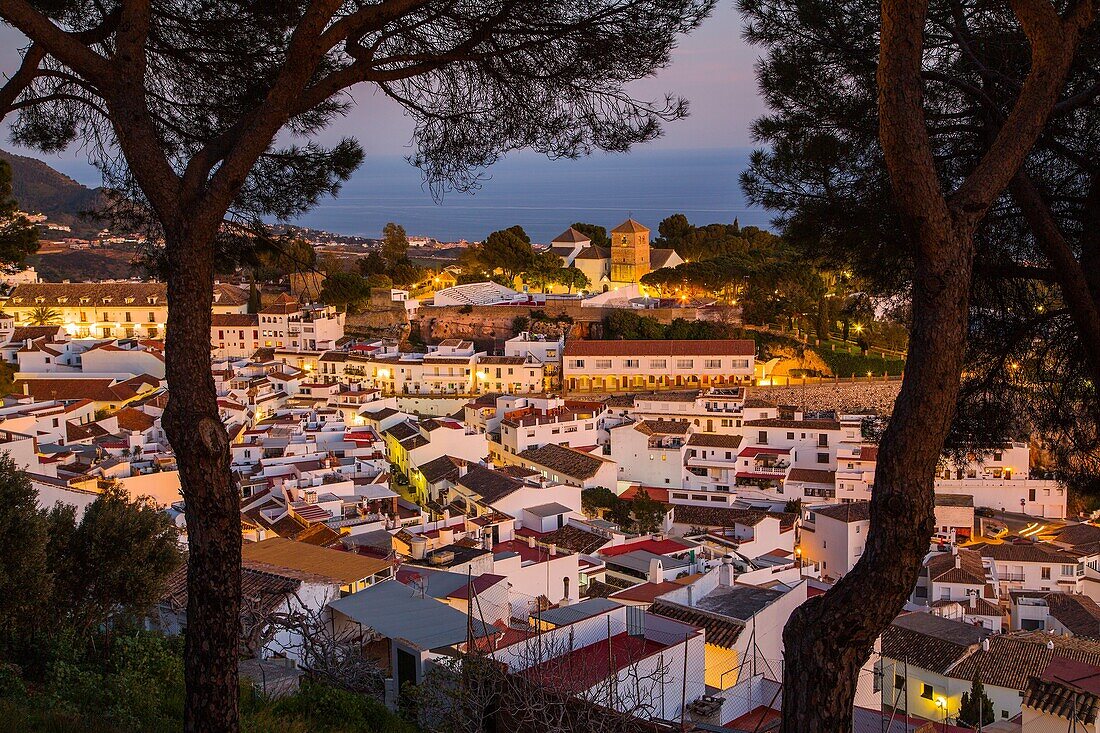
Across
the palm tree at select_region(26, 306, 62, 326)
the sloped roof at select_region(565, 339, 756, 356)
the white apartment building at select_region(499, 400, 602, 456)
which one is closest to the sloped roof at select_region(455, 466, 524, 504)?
the white apartment building at select_region(499, 400, 602, 456)

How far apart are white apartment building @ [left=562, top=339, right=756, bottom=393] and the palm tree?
14829 mm

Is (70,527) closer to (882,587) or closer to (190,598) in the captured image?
(190,598)

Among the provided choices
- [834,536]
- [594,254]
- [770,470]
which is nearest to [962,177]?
[834,536]

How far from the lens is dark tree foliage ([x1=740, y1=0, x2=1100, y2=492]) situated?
3463mm

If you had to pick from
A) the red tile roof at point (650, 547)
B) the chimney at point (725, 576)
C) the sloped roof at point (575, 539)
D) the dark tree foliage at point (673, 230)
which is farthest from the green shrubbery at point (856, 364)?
the chimney at point (725, 576)

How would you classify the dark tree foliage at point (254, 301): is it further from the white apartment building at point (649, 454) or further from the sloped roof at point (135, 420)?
the white apartment building at point (649, 454)

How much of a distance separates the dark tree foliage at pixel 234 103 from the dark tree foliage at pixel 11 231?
131cm

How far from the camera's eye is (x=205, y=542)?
2.33m

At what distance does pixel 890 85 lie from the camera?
87.8 inches

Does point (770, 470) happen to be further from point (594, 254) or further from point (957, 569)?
point (594, 254)

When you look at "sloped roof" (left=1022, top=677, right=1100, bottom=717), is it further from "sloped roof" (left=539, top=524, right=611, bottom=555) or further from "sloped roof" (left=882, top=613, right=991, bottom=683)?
"sloped roof" (left=539, top=524, right=611, bottom=555)

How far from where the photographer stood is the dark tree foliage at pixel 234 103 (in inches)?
92.0

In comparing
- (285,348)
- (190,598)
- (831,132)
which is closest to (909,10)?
(831,132)

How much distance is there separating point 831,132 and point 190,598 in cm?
283
